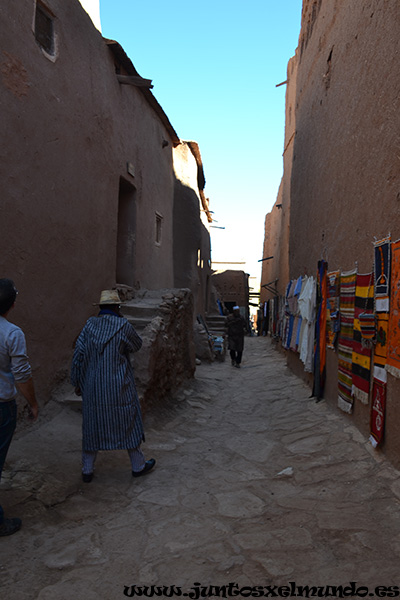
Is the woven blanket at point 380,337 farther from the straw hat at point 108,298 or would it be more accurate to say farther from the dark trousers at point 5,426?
the dark trousers at point 5,426

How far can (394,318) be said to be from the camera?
3650mm

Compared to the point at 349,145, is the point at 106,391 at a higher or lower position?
lower

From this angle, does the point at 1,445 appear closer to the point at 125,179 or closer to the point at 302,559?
the point at 302,559

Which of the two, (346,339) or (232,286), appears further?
(232,286)

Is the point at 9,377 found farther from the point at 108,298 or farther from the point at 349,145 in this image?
the point at 349,145

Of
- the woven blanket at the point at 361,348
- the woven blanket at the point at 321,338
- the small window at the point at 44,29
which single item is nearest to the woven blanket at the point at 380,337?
the woven blanket at the point at 361,348

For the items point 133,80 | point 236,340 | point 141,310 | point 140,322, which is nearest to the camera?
point 140,322

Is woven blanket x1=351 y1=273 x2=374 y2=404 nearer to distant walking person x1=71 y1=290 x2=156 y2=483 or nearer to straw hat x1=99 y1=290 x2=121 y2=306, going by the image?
distant walking person x1=71 y1=290 x2=156 y2=483

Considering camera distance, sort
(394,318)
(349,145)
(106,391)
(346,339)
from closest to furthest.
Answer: (394,318)
(106,391)
(346,339)
(349,145)

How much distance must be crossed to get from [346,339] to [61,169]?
12.4 ft

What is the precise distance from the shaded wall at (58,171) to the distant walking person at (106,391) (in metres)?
1.22

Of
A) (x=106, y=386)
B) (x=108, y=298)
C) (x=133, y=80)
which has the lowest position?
(x=106, y=386)

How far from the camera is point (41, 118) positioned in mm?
5055

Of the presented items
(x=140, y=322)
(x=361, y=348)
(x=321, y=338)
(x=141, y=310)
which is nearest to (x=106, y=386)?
(x=361, y=348)
